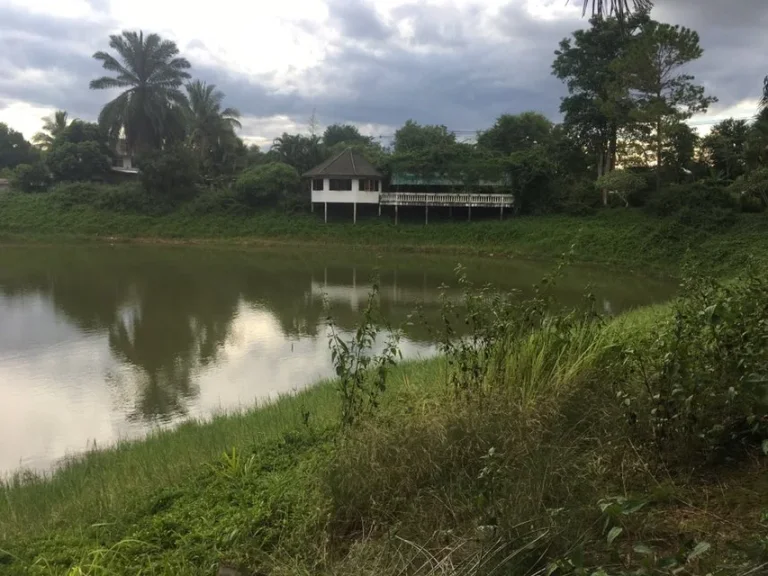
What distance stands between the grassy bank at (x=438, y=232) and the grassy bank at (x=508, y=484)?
728 inches

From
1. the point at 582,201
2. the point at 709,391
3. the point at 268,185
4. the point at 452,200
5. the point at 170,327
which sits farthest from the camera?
the point at 268,185

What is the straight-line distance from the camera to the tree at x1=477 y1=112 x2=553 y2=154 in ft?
121

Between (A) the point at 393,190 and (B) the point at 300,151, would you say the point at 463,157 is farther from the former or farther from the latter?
(B) the point at 300,151

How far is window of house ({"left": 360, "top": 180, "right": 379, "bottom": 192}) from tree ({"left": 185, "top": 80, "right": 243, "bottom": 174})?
13.4m

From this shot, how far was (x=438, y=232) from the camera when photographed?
99.0 feet

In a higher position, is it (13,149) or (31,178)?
(13,149)

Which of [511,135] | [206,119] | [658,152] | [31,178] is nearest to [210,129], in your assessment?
[206,119]

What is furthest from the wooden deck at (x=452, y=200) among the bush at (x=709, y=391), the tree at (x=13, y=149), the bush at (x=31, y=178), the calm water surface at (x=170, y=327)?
the tree at (x=13, y=149)

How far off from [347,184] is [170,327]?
20694 mm

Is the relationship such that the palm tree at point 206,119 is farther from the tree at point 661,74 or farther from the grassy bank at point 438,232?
the tree at point 661,74

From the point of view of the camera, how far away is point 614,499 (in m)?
1.89

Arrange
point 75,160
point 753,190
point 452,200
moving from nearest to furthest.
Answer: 1. point 753,190
2. point 452,200
3. point 75,160

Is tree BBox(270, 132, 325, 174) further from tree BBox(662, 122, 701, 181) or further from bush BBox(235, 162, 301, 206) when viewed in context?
tree BBox(662, 122, 701, 181)

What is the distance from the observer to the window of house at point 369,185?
106ft
